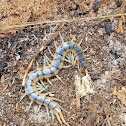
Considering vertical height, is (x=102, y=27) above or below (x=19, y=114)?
above

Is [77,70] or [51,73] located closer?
[51,73]

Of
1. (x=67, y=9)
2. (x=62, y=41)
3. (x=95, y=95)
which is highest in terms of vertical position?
(x=67, y=9)

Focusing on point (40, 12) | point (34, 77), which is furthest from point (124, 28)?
point (34, 77)

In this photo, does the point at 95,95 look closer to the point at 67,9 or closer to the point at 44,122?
the point at 44,122
